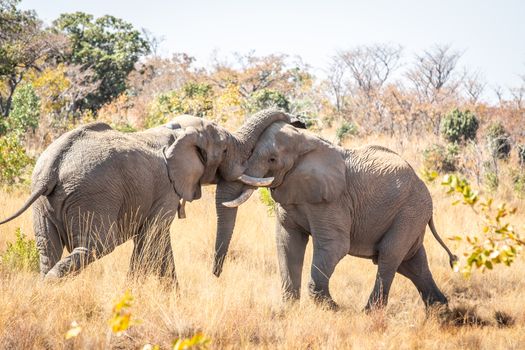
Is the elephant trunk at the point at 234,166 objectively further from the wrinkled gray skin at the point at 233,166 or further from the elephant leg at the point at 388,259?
the elephant leg at the point at 388,259

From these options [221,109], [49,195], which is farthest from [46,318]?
[221,109]

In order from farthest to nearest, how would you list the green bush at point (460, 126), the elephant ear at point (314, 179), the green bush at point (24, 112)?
the green bush at point (460, 126), the green bush at point (24, 112), the elephant ear at point (314, 179)

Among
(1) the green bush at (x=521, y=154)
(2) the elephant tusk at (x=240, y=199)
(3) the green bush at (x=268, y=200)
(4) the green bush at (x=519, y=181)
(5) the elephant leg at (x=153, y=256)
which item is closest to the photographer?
(5) the elephant leg at (x=153, y=256)

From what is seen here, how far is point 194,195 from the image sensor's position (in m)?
7.04

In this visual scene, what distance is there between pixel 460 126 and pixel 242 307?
19.2 m

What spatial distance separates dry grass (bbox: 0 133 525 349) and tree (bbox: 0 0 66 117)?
13671mm

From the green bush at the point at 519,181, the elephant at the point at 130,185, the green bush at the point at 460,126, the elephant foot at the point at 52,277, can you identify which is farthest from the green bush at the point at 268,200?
the green bush at the point at 460,126

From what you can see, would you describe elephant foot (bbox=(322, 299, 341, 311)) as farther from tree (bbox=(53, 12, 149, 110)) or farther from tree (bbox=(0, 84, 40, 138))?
tree (bbox=(53, 12, 149, 110))

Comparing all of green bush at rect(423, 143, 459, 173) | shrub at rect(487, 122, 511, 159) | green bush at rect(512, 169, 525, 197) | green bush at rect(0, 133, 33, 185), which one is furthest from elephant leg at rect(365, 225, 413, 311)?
shrub at rect(487, 122, 511, 159)

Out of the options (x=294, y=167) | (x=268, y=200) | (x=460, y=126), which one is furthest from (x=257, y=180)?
(x=460, y=126)

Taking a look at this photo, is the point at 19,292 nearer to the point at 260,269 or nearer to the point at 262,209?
the point at 260,269

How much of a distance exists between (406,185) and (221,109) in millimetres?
9667

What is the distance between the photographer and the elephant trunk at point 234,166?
6.66 meters

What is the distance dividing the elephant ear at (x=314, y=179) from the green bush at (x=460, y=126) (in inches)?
699
